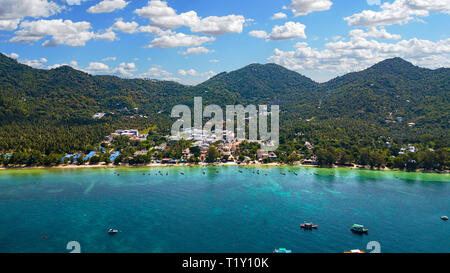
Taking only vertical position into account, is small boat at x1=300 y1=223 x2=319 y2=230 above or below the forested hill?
below

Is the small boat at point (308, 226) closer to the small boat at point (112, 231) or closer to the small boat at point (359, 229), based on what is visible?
the small boat at point (359, 229)

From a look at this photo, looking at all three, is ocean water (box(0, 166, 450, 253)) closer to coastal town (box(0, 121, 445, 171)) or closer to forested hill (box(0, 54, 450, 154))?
coastal town (box(0, 121, 445, 171))

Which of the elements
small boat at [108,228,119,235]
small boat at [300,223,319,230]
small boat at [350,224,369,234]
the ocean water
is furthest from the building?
small boat at [108,228,119,235]

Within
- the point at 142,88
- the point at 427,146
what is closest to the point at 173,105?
the point at 142,88

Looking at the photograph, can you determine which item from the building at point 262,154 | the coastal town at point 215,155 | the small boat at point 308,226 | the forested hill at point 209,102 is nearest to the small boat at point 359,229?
the small boat at point 308,226

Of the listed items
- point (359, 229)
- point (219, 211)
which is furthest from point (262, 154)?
point (359, 229)

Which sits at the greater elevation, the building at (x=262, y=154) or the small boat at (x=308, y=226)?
the building at (x=262, y=154)

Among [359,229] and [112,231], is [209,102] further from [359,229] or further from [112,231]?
[359,229]
